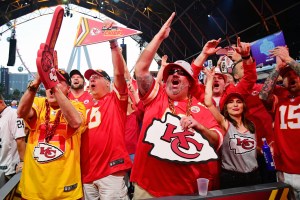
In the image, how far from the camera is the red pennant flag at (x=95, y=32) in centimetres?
280

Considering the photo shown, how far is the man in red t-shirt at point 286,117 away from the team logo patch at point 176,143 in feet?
4.27

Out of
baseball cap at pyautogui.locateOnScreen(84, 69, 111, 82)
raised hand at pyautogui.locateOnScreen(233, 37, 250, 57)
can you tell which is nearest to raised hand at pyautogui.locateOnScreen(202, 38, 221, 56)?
raised hand at pyautogui.locateOnScreen(233, 37, 250, 57)

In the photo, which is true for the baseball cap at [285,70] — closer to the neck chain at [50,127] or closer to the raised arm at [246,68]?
the raised arm at [246,68]

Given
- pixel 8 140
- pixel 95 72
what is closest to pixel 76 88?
pixel 95 72

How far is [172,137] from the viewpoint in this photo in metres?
1.96

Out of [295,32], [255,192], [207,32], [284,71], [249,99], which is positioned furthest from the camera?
[207,32]

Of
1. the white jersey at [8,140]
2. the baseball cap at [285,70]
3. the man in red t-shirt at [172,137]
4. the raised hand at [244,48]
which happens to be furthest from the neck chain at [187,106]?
the white jersey at [8,140]

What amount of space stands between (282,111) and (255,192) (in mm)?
1457

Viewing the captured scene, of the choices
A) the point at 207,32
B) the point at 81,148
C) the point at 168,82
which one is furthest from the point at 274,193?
the point at 207,32

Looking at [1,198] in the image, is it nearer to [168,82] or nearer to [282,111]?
[168,82]

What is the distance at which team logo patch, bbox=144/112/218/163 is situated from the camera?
188 cm

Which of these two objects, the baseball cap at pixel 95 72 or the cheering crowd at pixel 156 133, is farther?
the baseball cap at pixel 95 72

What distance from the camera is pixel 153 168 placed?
216 centimetres

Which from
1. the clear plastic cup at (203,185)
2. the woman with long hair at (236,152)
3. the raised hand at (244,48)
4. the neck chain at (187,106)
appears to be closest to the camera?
the clear plastic cup at (203,185)
